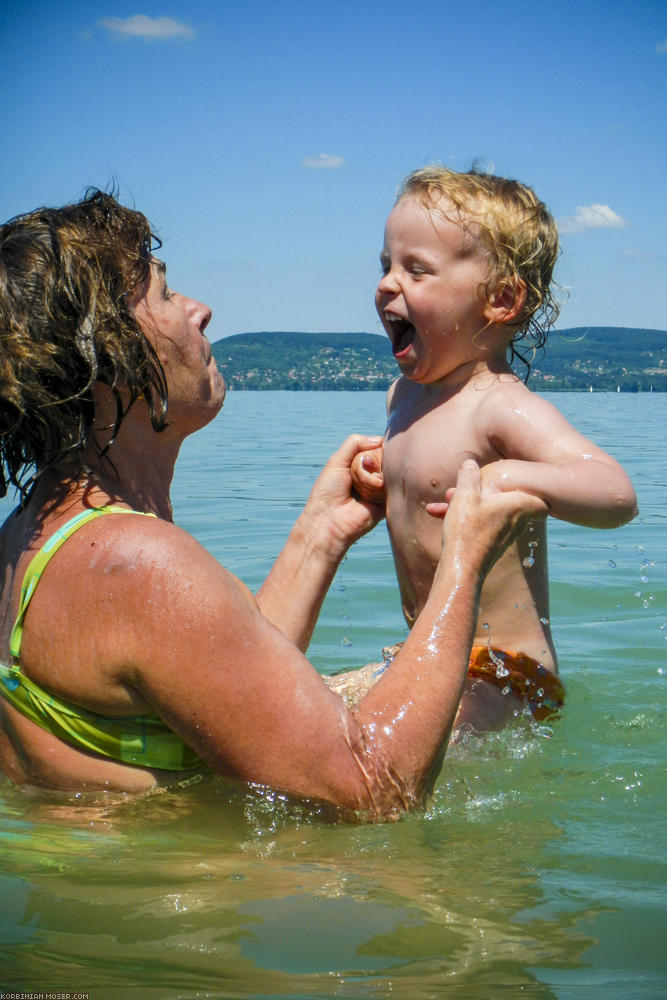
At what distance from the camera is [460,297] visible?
3.85m

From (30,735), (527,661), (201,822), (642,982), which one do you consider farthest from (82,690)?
(527,661)

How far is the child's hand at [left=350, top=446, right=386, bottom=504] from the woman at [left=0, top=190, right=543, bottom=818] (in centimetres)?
110

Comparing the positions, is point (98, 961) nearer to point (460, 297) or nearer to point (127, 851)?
point (127, 851)

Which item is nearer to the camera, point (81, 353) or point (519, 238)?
point (81, 353)

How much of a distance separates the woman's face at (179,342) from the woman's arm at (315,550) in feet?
3.06

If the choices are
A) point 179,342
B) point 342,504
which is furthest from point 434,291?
point 179,342

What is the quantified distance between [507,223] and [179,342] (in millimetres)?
1607

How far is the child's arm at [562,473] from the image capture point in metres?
3.10

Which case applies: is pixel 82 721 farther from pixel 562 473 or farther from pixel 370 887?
pixel 562 473

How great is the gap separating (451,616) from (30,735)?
110cm

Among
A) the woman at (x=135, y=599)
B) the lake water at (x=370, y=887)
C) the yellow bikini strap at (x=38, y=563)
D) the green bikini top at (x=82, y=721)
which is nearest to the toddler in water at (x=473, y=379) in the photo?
the lake water at (x=370, y=887)

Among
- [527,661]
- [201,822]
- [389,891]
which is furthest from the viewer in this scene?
[527,661]

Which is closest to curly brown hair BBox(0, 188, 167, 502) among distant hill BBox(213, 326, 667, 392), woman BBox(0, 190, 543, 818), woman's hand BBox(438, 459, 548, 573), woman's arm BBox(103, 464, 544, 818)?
woman BBox(0, 190, 543, 818)

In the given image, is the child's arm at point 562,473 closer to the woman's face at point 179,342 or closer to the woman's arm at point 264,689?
the woman's arm at point 264,689
